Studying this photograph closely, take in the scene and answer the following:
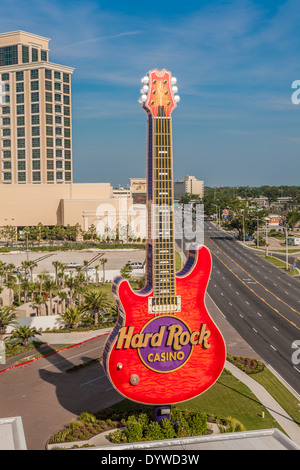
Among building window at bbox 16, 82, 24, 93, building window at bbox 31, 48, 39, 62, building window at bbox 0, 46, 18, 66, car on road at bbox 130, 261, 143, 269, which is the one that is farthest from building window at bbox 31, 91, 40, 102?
car on road at bbox 130, 261, 143, 269

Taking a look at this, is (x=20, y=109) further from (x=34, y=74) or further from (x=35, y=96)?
(x=34, y=74)

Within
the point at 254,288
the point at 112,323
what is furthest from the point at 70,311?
the point at 254,288

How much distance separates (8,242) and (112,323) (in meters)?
78.1

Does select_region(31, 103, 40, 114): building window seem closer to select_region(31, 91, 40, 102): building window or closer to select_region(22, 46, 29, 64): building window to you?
select_region(31, 91, 40, 102): building window

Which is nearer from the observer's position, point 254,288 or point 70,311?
point 70,311

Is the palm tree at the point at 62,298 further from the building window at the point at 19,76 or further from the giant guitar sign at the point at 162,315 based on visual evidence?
the building window at the point at 19,76

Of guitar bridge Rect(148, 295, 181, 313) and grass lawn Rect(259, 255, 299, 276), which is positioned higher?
guitar bridge Rect(148, 295, 181, 313)

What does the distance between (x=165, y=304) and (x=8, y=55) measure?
434 feet

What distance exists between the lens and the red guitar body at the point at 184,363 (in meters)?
25.2

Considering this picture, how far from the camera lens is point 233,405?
31.4 m

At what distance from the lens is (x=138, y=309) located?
25.5 m

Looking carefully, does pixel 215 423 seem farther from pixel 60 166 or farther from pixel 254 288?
pixel 60 166

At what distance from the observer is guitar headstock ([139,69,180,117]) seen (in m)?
26.2

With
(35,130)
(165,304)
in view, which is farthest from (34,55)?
(165,304)
